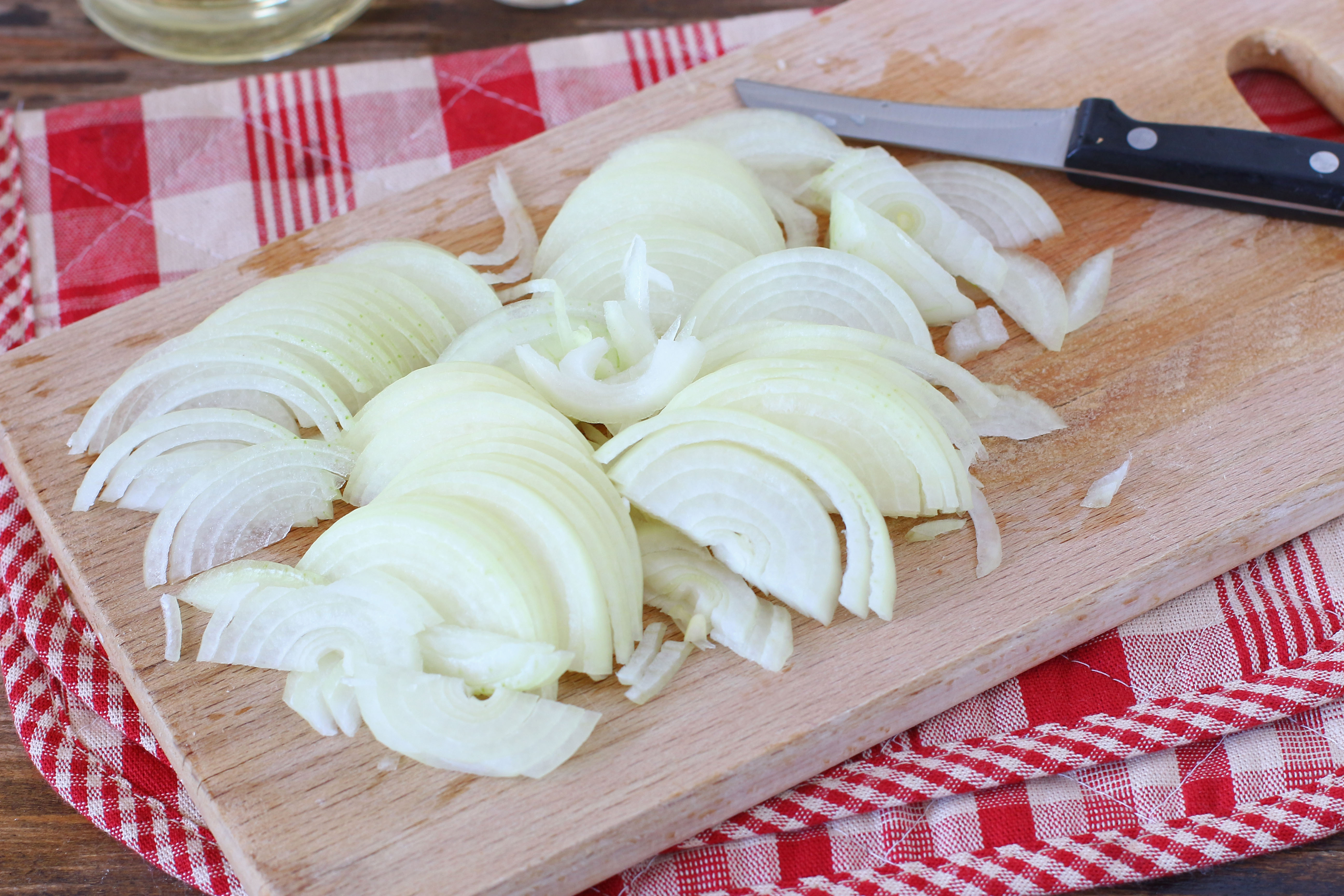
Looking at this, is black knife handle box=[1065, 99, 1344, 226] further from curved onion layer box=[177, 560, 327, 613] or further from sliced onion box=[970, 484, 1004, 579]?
curved onion layer box=[177, 560, 327, 613]

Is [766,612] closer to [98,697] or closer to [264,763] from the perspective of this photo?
[264,763]

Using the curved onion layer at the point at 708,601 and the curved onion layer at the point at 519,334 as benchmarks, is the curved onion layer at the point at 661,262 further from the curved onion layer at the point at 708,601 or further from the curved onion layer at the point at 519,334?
the curved onion layer at the point at 708,601

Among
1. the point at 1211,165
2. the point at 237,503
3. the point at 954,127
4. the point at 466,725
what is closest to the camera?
the point at 466,725

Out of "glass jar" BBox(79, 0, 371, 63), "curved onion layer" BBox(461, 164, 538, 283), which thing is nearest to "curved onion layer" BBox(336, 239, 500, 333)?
"curved onion layer" BBox(461, 164, 538, 283)

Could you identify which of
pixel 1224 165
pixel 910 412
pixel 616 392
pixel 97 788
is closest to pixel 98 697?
pixel 97 788

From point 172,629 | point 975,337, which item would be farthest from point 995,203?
point 172,629

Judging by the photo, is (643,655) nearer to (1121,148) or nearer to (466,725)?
(466,725)
